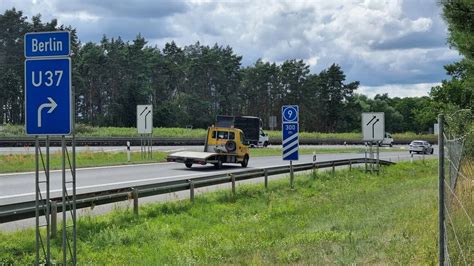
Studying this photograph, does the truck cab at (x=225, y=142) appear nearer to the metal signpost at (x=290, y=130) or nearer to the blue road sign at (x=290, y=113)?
the metal signpost at (x=290, y=130)

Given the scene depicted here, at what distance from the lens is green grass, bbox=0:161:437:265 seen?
8.81 meters

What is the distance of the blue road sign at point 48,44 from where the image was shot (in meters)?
6.86

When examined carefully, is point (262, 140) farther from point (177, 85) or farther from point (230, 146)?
point (177, 85)

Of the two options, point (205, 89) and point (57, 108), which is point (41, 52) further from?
point (205, 89)

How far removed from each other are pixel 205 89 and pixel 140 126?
8877 centimetres

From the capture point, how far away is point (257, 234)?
37.9ft

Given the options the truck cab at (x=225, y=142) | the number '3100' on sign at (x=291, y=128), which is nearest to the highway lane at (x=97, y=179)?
the truck cab at (x=225, y=142)

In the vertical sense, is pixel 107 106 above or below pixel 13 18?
below

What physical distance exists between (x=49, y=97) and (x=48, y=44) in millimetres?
642

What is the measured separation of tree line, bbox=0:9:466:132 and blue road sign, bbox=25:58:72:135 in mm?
80973

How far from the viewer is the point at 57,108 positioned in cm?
679

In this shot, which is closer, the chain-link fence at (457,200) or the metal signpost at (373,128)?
the chain-link fence at (457,200)

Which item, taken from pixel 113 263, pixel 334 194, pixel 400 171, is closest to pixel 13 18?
pixel 400 171

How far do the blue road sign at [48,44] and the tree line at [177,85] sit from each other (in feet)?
265
